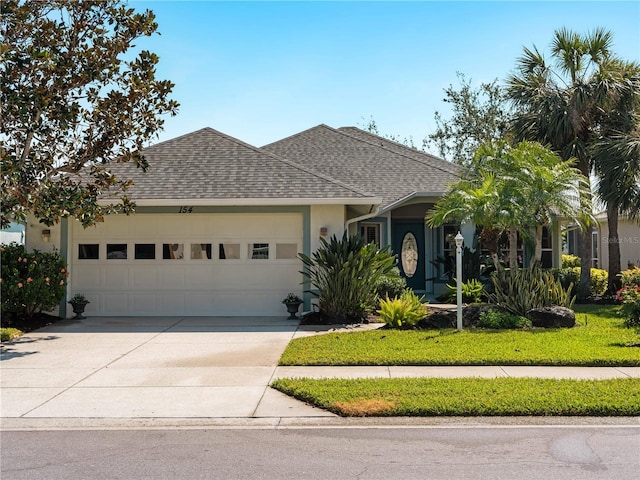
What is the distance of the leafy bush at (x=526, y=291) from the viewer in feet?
42.3

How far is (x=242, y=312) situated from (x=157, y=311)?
2.08 m

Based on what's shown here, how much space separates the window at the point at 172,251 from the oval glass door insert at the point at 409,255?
24.5ft

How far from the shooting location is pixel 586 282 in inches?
693

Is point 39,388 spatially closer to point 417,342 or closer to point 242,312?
point 417,342

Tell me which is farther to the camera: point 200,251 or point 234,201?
point 200,251

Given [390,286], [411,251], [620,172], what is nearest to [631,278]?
[620,172]

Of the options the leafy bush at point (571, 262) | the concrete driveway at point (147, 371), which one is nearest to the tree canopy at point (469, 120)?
the leafy bush at point (571, 262)

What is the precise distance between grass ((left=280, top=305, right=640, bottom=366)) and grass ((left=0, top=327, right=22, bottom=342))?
18.0 ft

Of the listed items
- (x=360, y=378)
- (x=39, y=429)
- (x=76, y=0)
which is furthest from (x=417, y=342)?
(x=76, y=0)

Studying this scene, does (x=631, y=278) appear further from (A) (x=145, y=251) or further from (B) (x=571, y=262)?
(B) (x=571, y=262)

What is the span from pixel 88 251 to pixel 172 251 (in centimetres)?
207

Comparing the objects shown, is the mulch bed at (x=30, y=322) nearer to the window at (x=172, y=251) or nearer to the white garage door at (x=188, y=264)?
the white garage door at (x=188, y=264)

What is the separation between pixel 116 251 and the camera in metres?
15.1

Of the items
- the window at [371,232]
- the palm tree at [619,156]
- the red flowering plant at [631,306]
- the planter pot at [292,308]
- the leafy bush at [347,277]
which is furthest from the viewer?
the window at [371,232]
